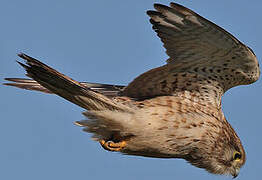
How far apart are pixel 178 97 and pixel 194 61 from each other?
0.52 meters

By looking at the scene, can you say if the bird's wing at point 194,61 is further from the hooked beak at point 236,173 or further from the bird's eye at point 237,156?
the hooked beak at point 236,173

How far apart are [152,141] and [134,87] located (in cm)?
85

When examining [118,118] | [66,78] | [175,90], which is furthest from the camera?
[175,90]

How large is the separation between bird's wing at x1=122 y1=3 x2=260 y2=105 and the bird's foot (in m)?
0.74

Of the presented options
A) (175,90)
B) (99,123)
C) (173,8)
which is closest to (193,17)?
(173,8)

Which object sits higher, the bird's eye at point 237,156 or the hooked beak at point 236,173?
the bird's eye at point 237,156

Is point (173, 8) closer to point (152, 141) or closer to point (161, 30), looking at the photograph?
point (161, 30)

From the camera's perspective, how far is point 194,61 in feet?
A: 21.7

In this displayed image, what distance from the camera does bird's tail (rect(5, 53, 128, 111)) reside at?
19.2ft

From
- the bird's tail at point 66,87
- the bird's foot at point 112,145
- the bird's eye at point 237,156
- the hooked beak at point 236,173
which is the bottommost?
the hooked beak at point 236,173

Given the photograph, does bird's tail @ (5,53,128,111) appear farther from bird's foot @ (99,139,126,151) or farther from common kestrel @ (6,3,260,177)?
bird's foot @ (99,139,126,151)

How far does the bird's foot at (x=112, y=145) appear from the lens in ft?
21.1

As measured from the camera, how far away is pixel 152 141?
6.36 metres

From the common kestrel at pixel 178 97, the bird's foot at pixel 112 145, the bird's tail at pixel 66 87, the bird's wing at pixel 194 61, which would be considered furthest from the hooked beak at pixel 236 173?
the bird's tail at pixel 66 87
